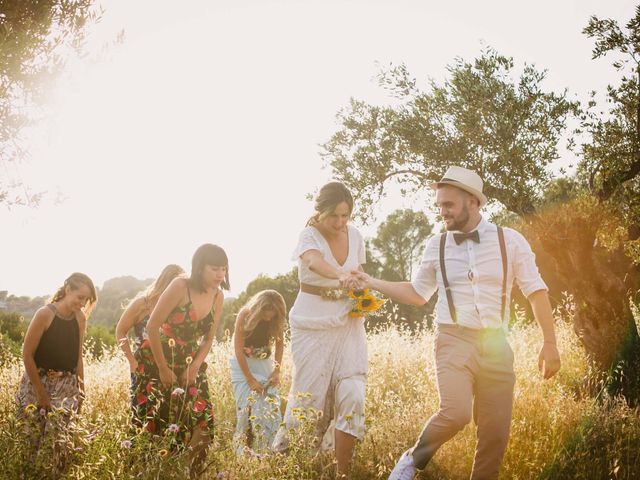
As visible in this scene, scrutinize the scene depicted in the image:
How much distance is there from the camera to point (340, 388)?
539 centimetres

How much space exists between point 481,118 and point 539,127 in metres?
0.85

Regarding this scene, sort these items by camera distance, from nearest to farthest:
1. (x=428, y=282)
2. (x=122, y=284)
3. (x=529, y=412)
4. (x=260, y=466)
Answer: (x=260, y=466)
(x=428, y=282)
(x=529, y=412)
(x=122, y=284)

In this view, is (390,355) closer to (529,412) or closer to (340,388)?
(529,412)

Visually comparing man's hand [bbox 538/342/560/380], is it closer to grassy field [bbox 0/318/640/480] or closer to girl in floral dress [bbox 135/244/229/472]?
grassy field [bbox 0/318/640/480]

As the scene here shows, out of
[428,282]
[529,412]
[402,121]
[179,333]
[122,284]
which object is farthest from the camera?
[122,284]

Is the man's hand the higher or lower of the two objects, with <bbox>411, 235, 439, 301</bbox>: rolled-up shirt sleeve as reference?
lower

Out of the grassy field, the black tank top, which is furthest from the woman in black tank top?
the grassy field

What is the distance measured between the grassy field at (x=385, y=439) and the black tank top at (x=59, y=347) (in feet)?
1.70

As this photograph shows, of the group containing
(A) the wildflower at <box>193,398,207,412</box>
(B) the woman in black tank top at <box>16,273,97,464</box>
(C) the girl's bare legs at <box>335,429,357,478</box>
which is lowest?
(C) the girl's bare legs at <box>335,429,357,478</box>

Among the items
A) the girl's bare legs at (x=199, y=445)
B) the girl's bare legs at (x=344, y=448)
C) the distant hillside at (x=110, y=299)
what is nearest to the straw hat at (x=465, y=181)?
the girl's bare legs at (x=344, y=448)

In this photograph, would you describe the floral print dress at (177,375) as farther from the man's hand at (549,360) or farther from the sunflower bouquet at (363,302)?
the man's hand at (549,360)

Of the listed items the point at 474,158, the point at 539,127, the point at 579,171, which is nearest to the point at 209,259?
the point at 474,158

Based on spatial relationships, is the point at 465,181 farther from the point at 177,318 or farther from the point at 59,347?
the point at 59,347

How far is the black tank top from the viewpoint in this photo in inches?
222
